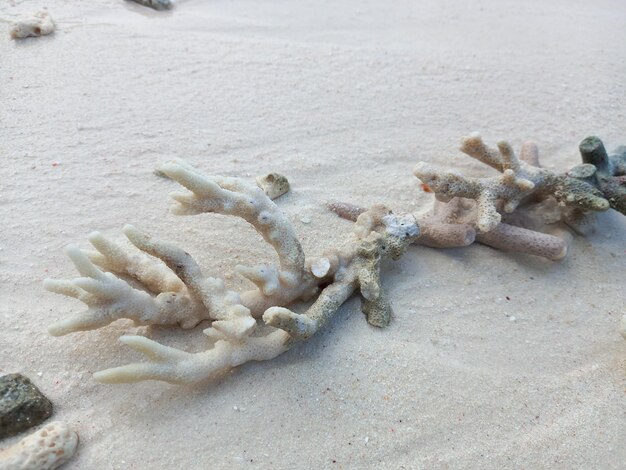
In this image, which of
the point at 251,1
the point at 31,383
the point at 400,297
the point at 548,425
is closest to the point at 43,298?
the point at 31,383

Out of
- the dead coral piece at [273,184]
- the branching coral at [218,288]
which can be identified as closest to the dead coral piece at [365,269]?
the branching coral at [218,288]

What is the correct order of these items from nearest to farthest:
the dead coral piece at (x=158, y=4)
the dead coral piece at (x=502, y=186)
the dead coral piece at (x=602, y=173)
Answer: the dead coral piece at (x=502, y=186), the dead coral piece at (x=602, y=173), the dead coral piece at (x=158, y=4)

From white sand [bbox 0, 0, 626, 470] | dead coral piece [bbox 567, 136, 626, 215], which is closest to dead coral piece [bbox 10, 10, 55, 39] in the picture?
white sand [bbox 0, 0, 626, 470]

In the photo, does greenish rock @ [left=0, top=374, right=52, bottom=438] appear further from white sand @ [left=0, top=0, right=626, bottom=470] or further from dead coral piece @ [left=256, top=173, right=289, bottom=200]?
dead coral piece @ [left=256, top=173, right=289, bottom=200]

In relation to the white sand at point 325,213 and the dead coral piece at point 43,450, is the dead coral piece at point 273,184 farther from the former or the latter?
the dead coral piece at point 43,450

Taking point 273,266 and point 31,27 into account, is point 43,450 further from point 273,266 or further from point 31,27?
point 31,27

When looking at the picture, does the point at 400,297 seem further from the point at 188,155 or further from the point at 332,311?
the point at 188,155
